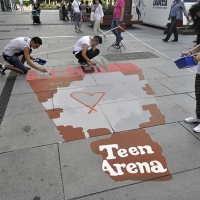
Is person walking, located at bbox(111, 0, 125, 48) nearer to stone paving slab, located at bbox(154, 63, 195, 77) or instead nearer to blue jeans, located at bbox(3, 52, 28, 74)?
stone paving slab, located at bbox(154, 63, 195, 77)

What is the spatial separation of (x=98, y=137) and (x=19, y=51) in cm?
356

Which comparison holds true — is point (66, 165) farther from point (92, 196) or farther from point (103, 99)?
point (103, 99)

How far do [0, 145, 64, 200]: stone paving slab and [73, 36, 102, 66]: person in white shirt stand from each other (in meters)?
3.50

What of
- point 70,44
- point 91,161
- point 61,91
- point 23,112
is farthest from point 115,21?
point 91,161

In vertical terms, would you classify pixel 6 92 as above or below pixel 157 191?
above

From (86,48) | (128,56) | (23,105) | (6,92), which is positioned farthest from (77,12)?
(23,105)

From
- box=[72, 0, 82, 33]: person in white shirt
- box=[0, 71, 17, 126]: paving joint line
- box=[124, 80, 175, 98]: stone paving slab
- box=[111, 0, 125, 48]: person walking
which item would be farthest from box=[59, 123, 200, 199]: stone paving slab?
box=[72, 0, 82, 33]: person in white shirt

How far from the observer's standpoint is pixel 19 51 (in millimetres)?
5359

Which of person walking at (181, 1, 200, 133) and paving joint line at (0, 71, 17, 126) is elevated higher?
person walking at (181, 1, 200, 133)

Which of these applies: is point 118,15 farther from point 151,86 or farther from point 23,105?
point 23,105

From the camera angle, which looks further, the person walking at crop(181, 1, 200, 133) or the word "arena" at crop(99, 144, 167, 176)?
the person walking at crop(181, 1, 200, 133)

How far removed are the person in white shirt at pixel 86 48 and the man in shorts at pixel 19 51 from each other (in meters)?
1.25

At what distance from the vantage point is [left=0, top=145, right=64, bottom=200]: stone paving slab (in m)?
2.16

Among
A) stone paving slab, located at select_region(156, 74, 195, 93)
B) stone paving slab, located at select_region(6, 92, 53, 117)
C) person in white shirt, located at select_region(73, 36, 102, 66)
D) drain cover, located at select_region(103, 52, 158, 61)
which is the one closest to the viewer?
stone paving slab, located at select_region(6, 92, 53, 117)
